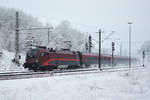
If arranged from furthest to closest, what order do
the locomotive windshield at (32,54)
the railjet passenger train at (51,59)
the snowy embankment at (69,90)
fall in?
1. the locomotive windshield at (32,54)
2. the railjet passenger train at (51,59)
3. the snowy embankment at (69,90)

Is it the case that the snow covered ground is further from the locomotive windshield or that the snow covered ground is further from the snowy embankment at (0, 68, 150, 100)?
the locomotive windshield

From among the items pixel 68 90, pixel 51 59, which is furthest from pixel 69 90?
pixel 51 59

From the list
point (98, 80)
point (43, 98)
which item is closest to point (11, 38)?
point (98, 80)

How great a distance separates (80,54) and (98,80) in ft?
49.9

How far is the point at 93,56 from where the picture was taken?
1515 inches

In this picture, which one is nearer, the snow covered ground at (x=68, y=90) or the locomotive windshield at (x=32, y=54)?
the snow covered ground at (x=68, y=90)

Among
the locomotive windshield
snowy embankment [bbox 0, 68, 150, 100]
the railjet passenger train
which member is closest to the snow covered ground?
snowy embankment [bbox 0, 68, 150, 100]

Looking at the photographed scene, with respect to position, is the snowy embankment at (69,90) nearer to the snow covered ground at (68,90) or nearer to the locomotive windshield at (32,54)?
the snow covered ground at (68,90)

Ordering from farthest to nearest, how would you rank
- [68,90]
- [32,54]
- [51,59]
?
[51,59], [32,54], [68,90]

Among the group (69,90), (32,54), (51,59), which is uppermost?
(32,54)

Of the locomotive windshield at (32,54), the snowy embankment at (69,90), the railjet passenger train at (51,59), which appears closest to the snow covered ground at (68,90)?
the snowy embankment at (69,90)

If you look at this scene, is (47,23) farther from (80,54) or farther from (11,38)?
(80,54)

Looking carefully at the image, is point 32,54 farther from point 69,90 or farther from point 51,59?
point 69,90

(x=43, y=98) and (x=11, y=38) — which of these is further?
(x=11, y=38)
